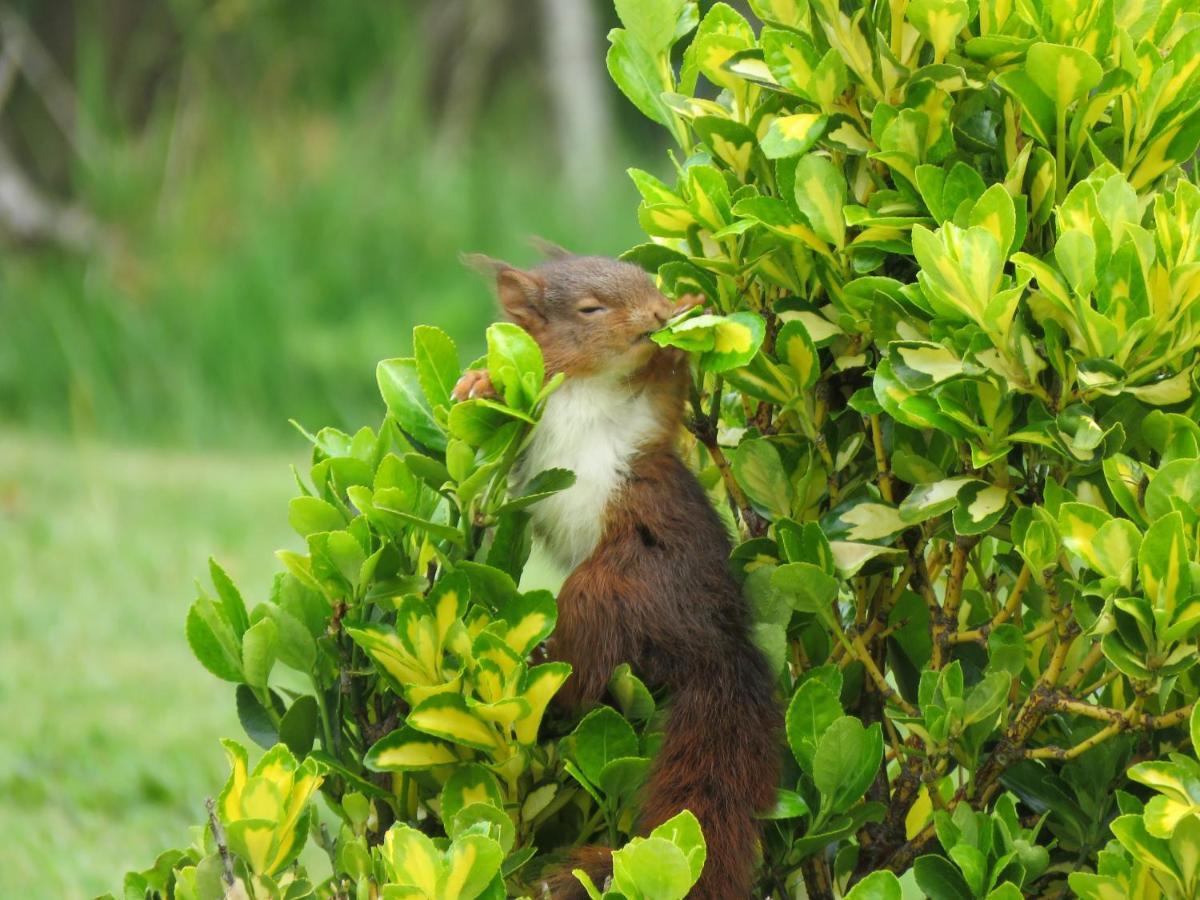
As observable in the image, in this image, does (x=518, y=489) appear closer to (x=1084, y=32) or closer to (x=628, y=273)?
(x=628, y=273)

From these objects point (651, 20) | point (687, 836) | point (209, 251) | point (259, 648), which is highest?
point (651, 20)

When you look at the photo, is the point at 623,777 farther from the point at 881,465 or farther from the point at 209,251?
the point at 209,251

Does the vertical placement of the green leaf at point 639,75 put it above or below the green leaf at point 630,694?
above

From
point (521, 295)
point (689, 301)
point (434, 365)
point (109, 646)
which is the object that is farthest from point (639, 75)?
point (109, 646)

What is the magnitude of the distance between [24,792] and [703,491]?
89.0 inches

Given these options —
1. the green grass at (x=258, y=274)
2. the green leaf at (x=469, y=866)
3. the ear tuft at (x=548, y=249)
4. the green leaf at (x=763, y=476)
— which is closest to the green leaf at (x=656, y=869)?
the green leaf at (x=469, y=866)

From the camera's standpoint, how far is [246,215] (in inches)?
311

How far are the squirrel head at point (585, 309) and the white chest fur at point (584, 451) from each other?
0.15 ft

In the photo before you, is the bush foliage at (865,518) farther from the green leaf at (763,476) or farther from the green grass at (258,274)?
the green grass at (258,274)

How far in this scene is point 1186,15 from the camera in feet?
6.66

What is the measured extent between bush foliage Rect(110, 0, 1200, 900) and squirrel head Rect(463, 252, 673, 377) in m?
0.38

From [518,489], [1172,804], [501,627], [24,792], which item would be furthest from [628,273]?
[24,792]

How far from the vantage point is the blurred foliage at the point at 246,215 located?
745cm

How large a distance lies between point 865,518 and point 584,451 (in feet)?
1.96
